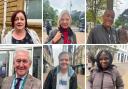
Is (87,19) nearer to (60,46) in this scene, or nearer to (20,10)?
(60,46)

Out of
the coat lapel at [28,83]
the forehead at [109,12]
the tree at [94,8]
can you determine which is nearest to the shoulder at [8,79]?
the coat lapel at [28,83]

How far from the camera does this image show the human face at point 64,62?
8.05ft

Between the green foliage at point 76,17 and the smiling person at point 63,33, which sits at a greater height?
the green foliage at point 76,17

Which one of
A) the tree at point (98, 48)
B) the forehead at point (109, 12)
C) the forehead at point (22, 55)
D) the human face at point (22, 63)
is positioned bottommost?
the human face at point (22, 63)

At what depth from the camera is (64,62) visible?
246cm

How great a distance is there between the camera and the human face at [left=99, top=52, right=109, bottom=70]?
245cm

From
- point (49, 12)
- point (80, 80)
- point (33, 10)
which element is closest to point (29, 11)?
point (33, 10)

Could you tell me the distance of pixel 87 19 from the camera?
2.44 m

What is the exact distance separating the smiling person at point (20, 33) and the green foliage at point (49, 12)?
15cm

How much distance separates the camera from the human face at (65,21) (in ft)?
7.98

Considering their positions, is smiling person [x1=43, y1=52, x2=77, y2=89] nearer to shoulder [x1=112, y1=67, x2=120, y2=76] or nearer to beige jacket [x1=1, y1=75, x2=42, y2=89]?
beige jacket [x1=1, y1=75, x2=42, y2=89]

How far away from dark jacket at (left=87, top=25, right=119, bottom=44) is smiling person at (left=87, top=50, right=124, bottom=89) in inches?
3.2

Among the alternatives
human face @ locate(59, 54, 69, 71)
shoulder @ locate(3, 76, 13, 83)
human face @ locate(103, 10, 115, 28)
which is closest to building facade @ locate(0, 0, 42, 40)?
human face @ locate(59, 54, 69, 71)

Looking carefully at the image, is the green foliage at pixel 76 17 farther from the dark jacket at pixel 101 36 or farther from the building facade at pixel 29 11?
the building facade at pixel 29 11
